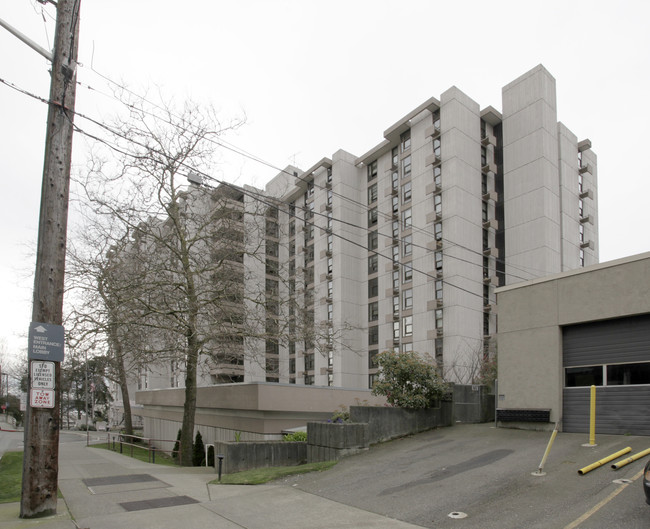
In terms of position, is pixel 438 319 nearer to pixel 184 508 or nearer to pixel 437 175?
pixel 437 175

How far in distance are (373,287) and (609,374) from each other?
130ft

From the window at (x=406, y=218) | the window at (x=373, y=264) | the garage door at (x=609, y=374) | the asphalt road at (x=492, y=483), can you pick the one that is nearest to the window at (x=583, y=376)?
the garage door at (x=609, y=374)

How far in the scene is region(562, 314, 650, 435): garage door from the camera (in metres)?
12.2

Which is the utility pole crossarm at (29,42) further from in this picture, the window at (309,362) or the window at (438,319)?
the window at (309,362)

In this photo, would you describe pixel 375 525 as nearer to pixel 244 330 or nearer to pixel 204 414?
pixel 244 330

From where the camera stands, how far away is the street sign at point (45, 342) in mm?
8664

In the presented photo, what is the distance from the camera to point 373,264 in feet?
174

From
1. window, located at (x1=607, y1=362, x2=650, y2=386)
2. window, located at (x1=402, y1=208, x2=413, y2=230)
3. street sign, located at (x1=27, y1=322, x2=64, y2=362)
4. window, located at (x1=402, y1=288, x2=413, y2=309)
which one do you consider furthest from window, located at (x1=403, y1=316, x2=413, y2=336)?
street sign, located at (x1=27, y1=322, x2=64, y2=362)

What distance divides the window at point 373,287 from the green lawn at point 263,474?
3839cm

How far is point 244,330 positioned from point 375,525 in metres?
11.9

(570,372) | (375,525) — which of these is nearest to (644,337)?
(570,372)

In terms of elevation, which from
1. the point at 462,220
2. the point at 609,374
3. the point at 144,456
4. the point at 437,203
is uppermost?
the point at 437,203

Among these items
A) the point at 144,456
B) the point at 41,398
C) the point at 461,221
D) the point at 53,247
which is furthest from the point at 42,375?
the point at 461,221

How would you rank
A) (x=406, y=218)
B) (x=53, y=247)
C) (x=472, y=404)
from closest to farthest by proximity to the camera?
(x=53, y=247) < (x=472, y=404) < (x=406, y=218)
